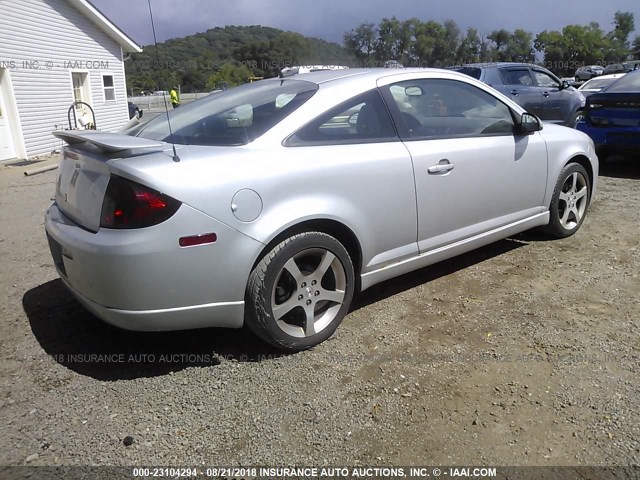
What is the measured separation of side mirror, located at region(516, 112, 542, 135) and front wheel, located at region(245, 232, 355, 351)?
1942mm

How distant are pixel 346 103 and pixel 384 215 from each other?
28.2 inches

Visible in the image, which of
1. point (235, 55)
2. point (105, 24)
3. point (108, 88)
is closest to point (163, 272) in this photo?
point (235, 55)

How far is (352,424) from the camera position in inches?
91.8

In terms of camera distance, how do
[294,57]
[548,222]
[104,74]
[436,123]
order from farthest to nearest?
[104,74], [294,57], [548,222], [436,123]

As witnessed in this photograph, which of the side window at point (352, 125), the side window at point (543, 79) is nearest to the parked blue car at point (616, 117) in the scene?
the side window at point (543, 79)

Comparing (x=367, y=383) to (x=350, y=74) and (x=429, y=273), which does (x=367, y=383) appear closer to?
(x=429, y=273)

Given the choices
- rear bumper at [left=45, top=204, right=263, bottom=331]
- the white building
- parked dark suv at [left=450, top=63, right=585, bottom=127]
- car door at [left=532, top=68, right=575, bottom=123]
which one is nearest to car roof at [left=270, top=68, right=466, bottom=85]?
rear bumper at [left=45, top=204, right=263, bottom=331]

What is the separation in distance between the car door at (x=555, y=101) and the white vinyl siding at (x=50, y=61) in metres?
12.6

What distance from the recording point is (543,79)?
10.5 meters

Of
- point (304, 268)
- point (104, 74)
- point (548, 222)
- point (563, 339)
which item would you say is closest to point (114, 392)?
point (304, 268)

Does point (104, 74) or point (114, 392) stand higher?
point (104, 74)

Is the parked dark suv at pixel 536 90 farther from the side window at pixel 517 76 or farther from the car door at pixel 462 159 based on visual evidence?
the car door at pixel 462 159

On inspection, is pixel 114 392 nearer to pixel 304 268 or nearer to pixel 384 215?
pixel 304 268

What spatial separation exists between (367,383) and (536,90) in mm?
9300
